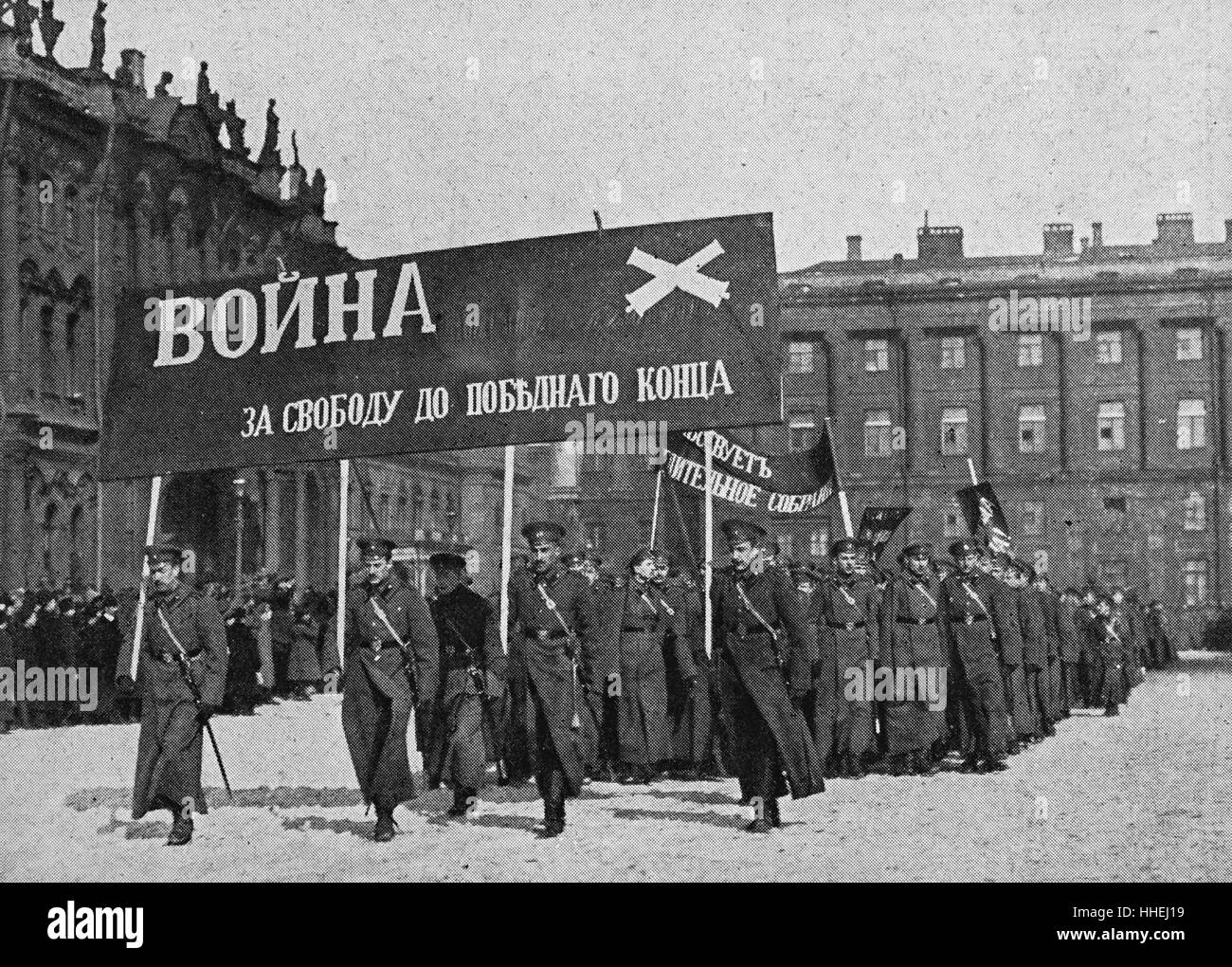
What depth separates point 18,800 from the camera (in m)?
13.0

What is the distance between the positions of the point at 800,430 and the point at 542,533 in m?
23.5

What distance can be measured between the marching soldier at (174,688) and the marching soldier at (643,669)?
3.44 meters

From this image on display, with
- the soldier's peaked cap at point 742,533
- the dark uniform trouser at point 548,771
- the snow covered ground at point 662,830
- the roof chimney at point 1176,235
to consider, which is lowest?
the snow covered ground at point 662,830

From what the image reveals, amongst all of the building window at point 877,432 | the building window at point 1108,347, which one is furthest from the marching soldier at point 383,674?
the building window at point 1108,347

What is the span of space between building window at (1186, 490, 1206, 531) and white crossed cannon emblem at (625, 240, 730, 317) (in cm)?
2042

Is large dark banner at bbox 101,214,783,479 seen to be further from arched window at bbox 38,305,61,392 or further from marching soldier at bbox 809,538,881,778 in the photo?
arched window at bbox 38,305,61,392

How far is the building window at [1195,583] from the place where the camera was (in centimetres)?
3556

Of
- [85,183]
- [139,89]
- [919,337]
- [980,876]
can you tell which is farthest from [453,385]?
[919,337]

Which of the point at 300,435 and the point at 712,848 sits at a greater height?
the point at 300,435

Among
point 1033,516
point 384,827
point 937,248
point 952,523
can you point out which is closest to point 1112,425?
point 1033,516

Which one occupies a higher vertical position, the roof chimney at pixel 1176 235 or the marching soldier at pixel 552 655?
the roof chimney at pixel 1176 235

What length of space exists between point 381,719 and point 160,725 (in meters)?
1.39

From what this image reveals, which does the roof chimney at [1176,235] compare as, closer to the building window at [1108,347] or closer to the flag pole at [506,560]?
the building window at [1108,347]

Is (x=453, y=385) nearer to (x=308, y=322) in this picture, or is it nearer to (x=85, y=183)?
(x=308, y=322)
